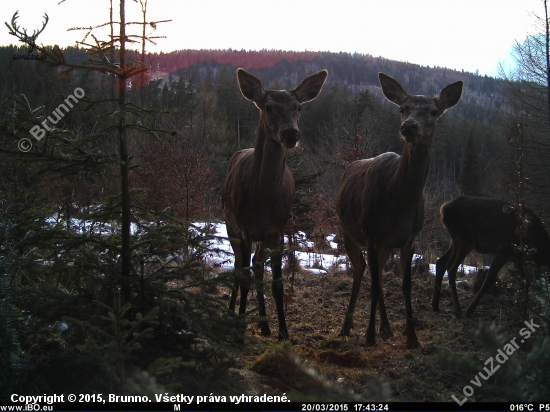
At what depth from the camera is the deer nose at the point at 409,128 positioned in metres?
5.79

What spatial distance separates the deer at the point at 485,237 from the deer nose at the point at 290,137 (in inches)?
188

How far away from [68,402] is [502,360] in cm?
246

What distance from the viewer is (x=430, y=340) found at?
6.58 meters

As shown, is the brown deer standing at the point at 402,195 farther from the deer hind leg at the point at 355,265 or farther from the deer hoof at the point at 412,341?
A: the deer hind leg at the point at 355,265

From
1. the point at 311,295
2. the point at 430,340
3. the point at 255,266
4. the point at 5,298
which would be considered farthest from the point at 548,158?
the point at 5,298

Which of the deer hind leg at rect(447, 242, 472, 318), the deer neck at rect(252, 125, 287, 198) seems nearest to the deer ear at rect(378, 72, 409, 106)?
the deer neck at rect(252, 125, 287, 198)

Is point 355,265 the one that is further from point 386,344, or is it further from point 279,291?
point 279,291

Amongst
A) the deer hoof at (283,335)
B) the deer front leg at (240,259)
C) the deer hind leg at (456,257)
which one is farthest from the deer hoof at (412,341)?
the deer hind leg at (456,257)

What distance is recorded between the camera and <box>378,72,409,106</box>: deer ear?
6902 millimetres

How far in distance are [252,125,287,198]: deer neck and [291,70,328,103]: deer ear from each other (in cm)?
82

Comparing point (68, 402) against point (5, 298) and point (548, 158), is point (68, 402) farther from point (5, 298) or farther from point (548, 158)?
point (548, 158)

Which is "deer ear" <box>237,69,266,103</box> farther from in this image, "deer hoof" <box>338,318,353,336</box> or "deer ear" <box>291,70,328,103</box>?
"deer hoof" <box>338,318,353,336</box>

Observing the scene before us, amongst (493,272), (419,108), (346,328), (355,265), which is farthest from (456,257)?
(419,108)

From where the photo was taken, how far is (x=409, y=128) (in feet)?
19.0
